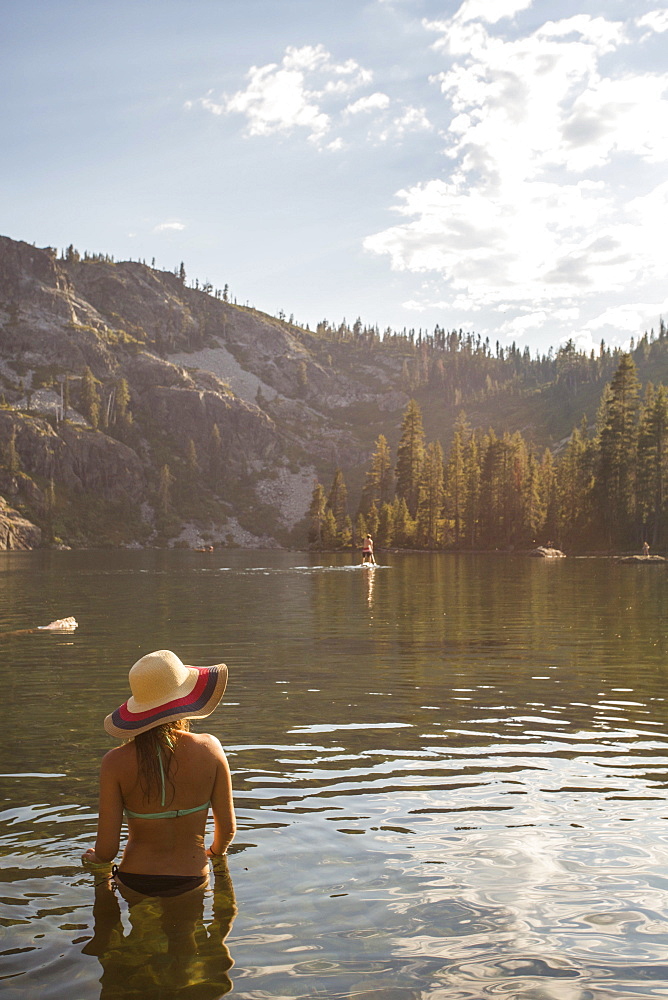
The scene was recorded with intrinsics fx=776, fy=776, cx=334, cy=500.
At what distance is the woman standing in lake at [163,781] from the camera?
6.61 metres

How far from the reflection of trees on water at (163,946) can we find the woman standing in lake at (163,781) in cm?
18

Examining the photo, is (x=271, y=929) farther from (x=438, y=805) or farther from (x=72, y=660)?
(x=72, y=660)

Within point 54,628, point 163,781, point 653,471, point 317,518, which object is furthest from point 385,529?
point 163,781

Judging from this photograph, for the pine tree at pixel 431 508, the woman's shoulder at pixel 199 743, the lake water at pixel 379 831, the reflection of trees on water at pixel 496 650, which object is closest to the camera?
the lake water at pixel 379 831

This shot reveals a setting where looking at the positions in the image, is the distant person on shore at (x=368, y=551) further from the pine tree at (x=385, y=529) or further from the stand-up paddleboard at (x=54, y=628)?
the pine tree at (x=385, y=529)

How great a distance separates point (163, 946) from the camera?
6375 millimetres

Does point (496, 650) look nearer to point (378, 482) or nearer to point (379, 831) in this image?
point (379, 831)

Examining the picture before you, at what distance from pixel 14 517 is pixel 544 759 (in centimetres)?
19601

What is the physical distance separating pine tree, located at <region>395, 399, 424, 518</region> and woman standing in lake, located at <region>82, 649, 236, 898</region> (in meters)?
158

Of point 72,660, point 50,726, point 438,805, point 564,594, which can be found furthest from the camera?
point 564,594

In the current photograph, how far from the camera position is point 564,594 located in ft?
149

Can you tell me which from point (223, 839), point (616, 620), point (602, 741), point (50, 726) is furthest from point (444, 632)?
point (223, 839)

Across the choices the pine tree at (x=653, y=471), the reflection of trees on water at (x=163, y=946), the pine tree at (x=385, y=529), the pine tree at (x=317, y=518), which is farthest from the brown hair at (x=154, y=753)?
the pine tree at (x=317, y=518)

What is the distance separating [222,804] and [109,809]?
997mm
